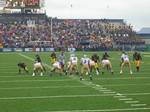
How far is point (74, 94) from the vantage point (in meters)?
19.3

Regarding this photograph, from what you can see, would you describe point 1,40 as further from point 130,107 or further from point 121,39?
point 130,107

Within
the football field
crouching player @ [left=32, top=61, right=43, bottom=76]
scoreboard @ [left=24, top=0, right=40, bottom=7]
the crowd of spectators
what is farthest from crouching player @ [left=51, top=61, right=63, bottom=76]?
scoreboard @ [left=24, top=0, right=40, bottom=7]

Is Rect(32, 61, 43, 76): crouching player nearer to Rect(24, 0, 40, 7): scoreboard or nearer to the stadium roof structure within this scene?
Rect(24, 0, 40, 7): scoreboard

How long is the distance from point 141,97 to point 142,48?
199 feet

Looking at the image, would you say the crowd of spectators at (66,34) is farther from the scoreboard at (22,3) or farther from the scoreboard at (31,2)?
the scoreboard at (31,2)

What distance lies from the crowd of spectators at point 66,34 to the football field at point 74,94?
4846 cm

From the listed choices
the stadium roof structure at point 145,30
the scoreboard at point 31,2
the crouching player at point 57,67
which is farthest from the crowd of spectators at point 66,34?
the crouching player at point 57,67

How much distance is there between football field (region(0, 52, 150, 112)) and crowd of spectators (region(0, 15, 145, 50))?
4846cm

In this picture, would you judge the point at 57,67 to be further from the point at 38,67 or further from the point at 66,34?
the point at 66,34

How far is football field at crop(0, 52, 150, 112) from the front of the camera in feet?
52.5

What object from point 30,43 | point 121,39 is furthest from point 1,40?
point 121,39

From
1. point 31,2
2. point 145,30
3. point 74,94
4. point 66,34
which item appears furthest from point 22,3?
point 74,94

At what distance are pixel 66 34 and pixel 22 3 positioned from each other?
28.1 feet

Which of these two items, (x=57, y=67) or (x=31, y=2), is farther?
(x=31, y=2)
